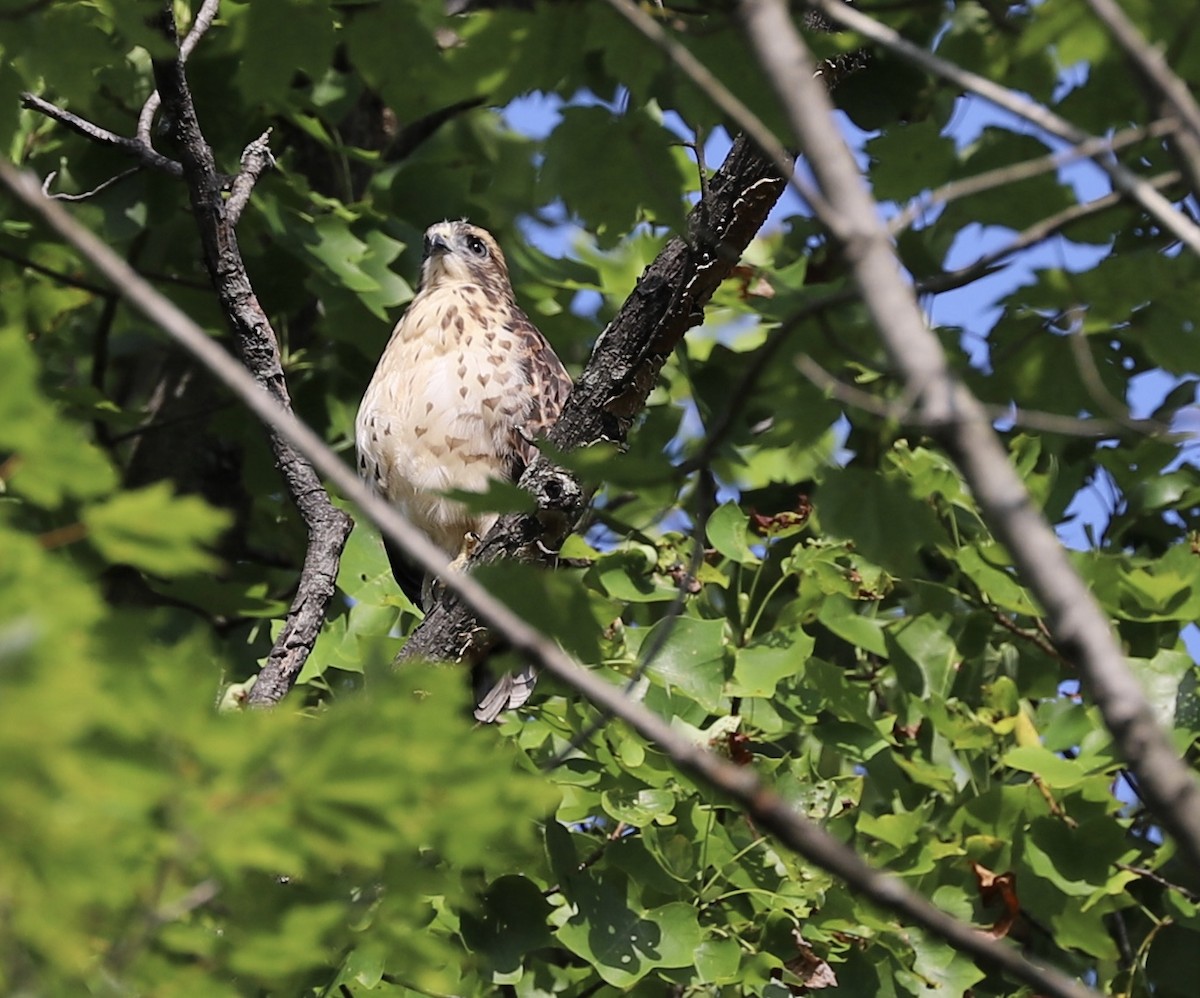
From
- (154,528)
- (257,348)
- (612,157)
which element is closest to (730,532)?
(257,348)

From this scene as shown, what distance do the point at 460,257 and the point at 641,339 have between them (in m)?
2.33

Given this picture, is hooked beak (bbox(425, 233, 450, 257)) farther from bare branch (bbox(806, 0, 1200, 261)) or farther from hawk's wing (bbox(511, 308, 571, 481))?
bare branch (bbox(806, 0, 1200, 261))

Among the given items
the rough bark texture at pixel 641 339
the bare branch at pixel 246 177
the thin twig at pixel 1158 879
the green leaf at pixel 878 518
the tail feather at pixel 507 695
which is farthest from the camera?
the tail feather at pixel 507 695

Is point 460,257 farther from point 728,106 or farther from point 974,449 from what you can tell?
point 974,449

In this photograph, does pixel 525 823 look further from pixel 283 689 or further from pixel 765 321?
pixel 765 321

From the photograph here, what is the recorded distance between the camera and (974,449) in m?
1.41

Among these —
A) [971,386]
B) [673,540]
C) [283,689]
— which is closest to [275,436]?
[283,689]

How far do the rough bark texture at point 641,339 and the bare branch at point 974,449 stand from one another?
1324 millimetres

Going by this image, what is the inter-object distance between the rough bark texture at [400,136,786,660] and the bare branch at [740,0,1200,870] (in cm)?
132

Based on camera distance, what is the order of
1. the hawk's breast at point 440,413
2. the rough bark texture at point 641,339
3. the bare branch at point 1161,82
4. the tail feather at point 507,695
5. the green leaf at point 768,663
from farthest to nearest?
1. the hawk's breast at point 440,413
2. the tail feather at point 507,695
3. the green leaf at point 768,663
4. the rough bark texture at point 641,339
5. the bare branch at point 1161,82

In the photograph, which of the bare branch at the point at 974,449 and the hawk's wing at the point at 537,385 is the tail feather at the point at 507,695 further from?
the bare branch at the point at 974,449

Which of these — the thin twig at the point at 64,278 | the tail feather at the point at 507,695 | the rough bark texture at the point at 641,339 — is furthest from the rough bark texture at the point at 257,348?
the thin twig at the point at 64,278

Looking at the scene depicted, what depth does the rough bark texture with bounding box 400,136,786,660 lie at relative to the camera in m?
2.94

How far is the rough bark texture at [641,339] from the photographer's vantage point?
294cm
